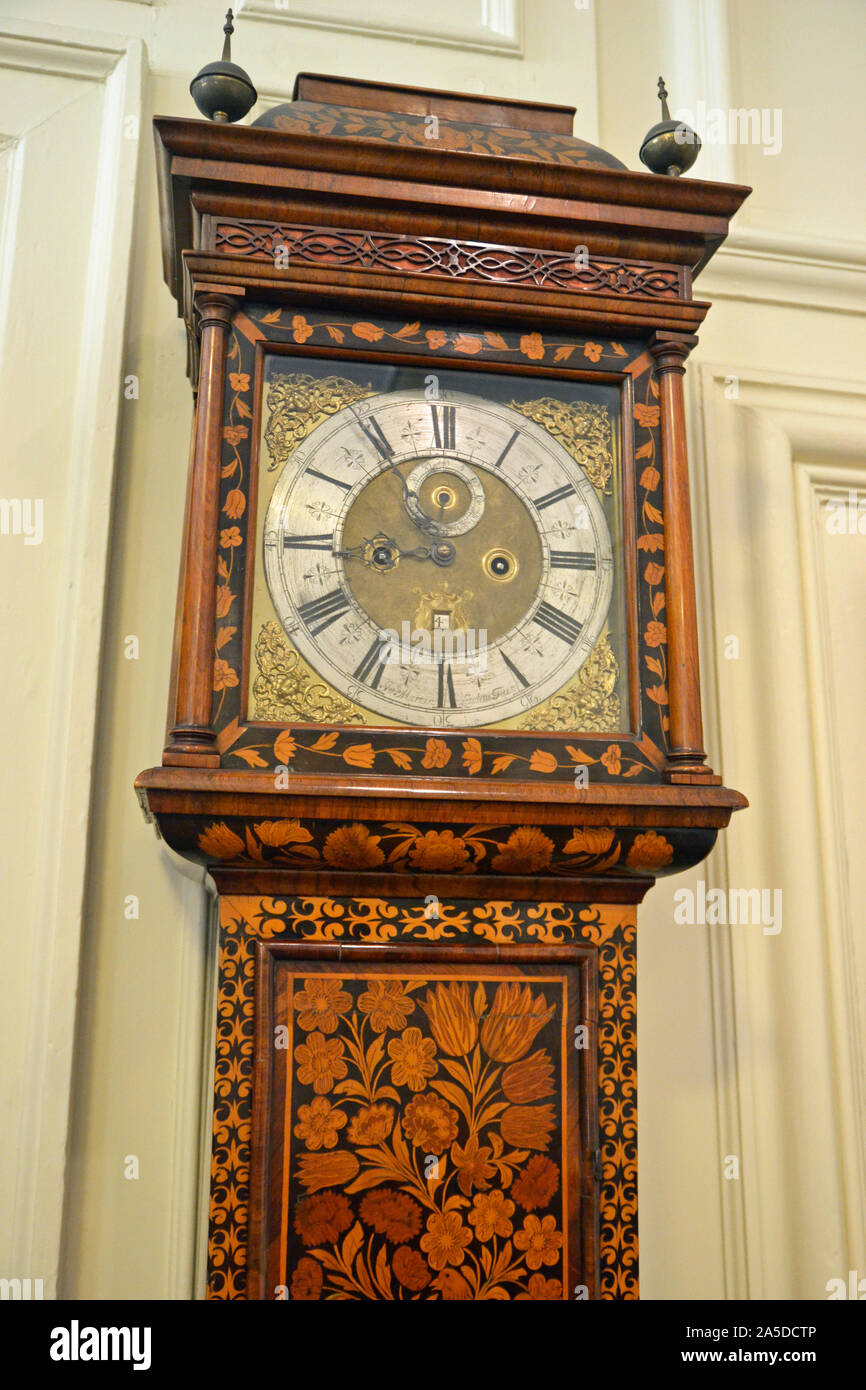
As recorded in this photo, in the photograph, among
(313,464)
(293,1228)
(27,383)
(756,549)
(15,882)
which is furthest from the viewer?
(756,549)

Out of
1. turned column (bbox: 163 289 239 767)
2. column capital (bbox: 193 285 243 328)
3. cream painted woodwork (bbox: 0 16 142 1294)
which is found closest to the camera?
turned column (bbox: 163 289 239 767)

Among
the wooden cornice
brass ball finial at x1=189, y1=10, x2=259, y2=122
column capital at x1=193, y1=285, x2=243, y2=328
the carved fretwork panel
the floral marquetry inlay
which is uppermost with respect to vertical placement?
brass ball finial at x1=189, y1=10, x2=259, y2=122

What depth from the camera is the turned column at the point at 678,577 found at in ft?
4.32

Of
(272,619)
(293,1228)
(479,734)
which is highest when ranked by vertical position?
(272,619)

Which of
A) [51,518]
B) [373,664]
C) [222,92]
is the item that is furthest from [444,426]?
[51,518]

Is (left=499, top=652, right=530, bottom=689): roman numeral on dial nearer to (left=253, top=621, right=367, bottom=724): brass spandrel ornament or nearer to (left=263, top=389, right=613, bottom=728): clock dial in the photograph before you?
(left=263, top=389, right=613, bottom=728): clock dial

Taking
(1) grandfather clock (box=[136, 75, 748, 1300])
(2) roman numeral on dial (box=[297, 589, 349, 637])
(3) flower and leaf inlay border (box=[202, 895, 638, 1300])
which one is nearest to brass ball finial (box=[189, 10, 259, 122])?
(1) grandfather clock (box=[136, 75, 748, 1300])

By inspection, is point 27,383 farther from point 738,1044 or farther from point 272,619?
point 738,1044

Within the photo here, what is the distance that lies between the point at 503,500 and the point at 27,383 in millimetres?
746

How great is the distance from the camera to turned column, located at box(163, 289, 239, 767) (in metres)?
1.22

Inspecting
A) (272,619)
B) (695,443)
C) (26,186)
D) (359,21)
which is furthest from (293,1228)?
(359,21)

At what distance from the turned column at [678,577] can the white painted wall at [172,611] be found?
1.49ft

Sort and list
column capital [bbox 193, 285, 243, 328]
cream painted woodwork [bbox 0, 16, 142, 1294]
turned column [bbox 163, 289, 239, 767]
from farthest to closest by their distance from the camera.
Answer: cream painted woodwork [bbox 0, 16, 142, 1294] → column capital [bbox 193, 285, 243, 328] → turned column [bbox 163, 289, 239, 767]

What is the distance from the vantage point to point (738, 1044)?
1687 mm
